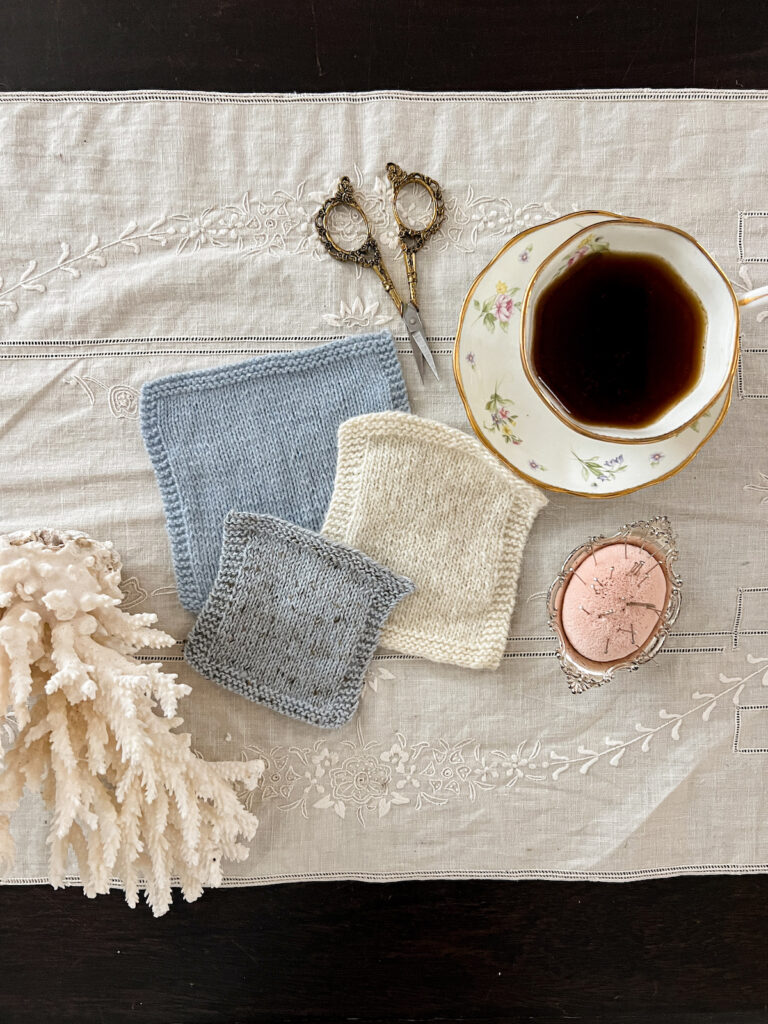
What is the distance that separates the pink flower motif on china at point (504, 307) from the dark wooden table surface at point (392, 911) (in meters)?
0.24

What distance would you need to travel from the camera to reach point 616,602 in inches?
26.3

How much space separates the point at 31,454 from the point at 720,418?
0.65 meters

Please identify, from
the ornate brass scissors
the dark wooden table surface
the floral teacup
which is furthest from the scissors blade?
the dark wooden table surface

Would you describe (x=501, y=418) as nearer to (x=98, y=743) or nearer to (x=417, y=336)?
(x=417, y=336)

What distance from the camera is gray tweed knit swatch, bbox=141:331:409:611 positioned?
738 millimetres

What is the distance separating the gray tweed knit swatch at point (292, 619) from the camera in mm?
725

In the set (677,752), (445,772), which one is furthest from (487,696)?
(677,752)

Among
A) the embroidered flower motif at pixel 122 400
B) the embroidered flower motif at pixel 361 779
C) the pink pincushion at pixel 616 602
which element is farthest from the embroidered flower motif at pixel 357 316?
the embroidered flower motif at pixel 361 779

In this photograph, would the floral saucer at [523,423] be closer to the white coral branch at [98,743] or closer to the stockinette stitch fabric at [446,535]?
the stockinette stitch fabric at [446,535]

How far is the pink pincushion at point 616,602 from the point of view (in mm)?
669

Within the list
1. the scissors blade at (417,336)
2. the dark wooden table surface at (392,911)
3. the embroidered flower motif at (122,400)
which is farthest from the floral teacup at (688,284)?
the embroidered flower motif at (122,400)

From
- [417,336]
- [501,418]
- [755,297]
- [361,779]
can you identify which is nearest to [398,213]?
[417,336]

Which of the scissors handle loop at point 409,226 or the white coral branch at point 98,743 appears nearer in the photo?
the white coral branch at point 98,743

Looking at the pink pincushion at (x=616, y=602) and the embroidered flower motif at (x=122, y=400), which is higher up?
the embroidered flower motif at (x=122, y=400)
